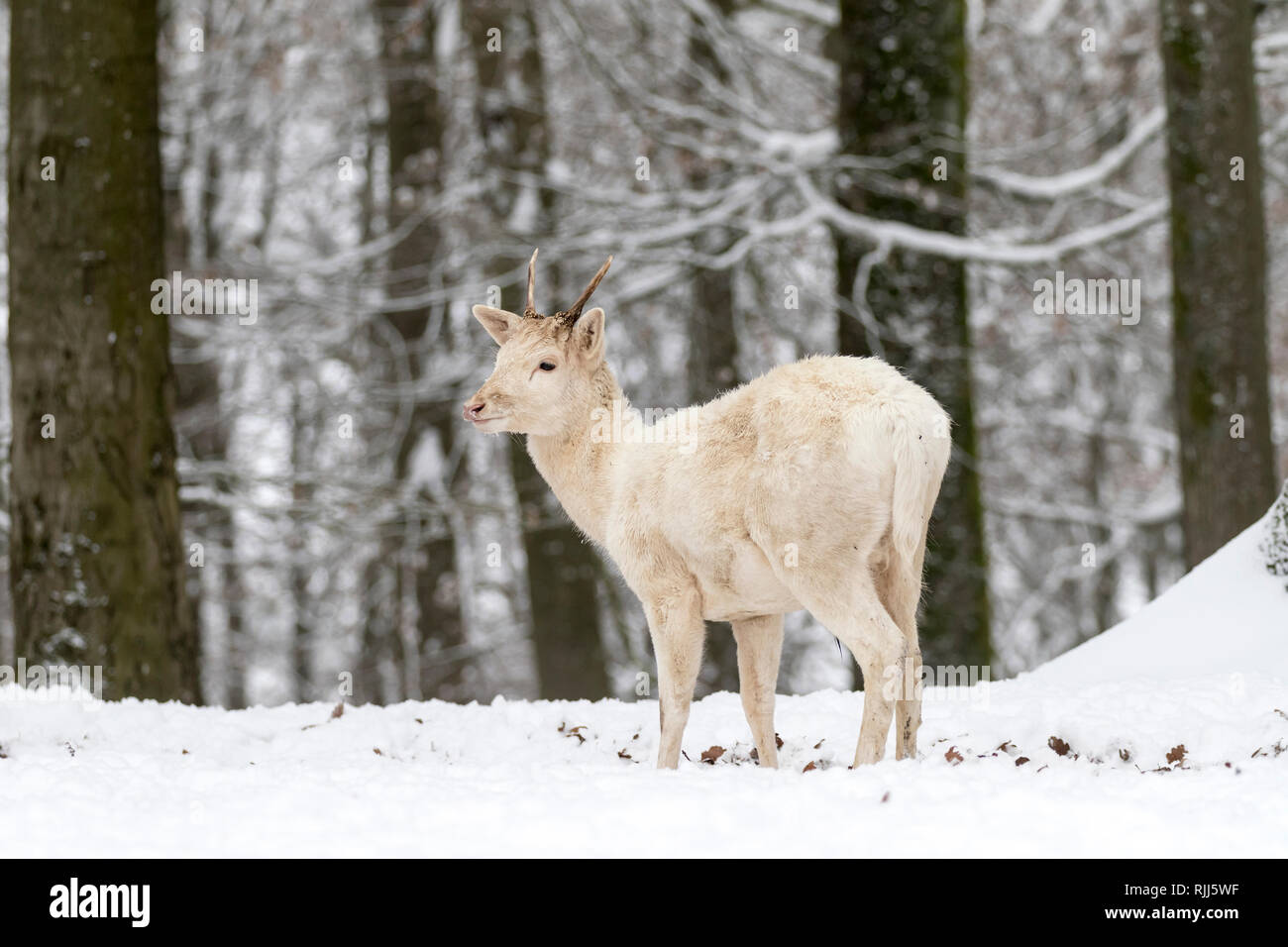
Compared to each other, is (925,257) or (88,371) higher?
(925,257)

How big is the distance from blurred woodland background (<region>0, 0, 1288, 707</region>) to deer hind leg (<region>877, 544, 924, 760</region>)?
12.0ft

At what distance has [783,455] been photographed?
19.5ft

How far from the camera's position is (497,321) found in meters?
7.00

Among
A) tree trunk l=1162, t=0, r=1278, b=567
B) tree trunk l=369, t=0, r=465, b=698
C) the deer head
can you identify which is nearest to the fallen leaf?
the deer head

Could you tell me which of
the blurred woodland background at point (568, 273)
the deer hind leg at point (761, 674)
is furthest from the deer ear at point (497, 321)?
the blurred woodland background at point (568, 273)

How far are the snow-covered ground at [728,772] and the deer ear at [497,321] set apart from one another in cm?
197

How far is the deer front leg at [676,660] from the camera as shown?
6.24 metres

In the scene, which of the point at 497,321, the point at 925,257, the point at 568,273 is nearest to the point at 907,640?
the point at 497,321

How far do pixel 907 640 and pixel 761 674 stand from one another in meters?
0.79

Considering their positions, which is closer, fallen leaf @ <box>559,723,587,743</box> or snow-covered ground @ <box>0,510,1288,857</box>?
snow-covered ground @ <box>0,510,1288,857</box>

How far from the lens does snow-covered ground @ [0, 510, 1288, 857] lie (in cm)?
427

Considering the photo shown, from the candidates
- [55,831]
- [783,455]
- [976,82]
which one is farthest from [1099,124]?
[55,831]

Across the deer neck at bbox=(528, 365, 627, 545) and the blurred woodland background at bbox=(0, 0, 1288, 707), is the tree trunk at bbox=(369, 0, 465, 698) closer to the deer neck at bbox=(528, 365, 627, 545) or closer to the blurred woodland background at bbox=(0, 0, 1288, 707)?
the blurred woodland background at bbox=(0, 0, 1288, 707)

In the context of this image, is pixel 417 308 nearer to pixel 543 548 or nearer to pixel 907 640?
pixel 543 548
